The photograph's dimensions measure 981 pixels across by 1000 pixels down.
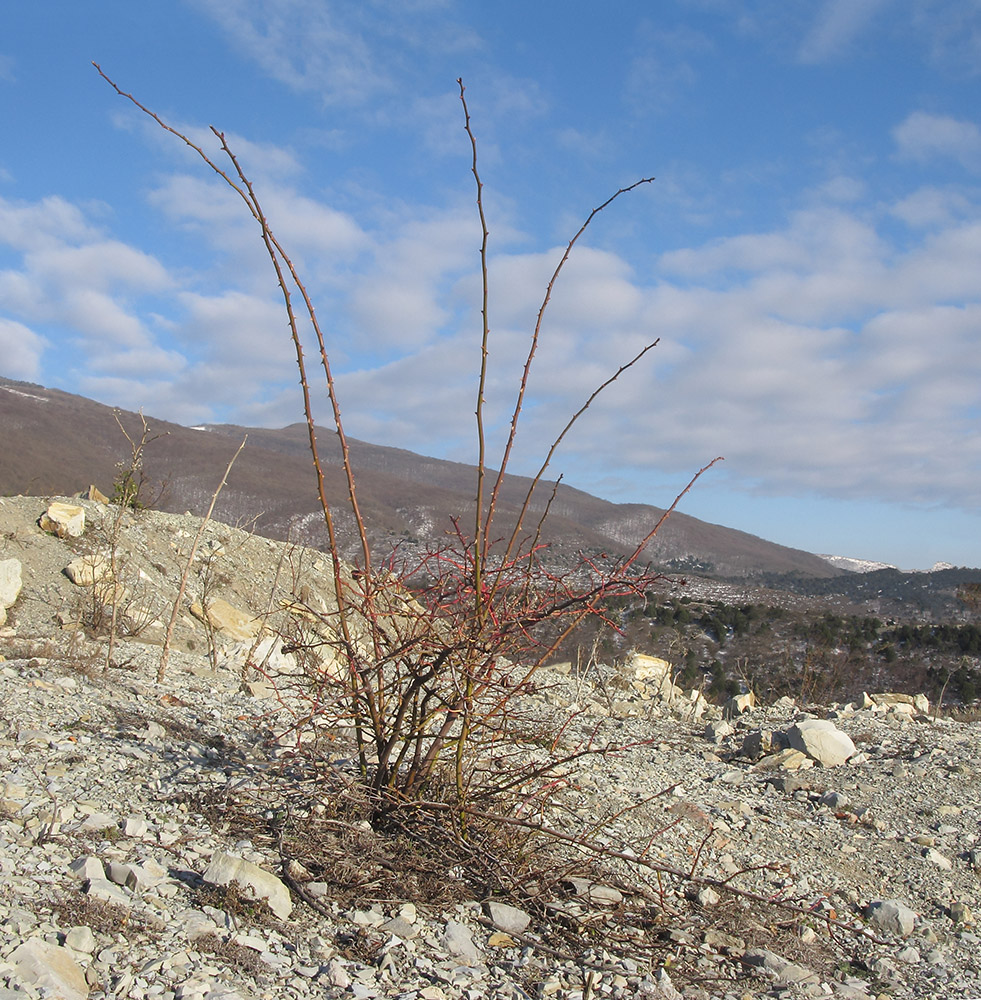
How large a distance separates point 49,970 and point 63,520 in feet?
37.0

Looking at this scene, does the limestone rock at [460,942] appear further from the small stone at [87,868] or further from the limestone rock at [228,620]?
the limestone rock at [228,620]

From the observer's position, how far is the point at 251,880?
8.28 feet

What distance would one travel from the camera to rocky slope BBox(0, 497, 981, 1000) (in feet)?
7.27

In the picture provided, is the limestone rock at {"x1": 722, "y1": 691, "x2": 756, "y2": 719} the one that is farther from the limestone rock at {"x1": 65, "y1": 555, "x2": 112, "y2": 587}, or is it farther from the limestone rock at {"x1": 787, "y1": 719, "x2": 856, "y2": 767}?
the limestone rock at {"x1": 65, "y1": 555, "x2": 112, "y2": 587}

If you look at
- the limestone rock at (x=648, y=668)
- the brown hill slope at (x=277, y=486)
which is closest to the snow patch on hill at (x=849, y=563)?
the brown hill slope at (x=277, y=486)

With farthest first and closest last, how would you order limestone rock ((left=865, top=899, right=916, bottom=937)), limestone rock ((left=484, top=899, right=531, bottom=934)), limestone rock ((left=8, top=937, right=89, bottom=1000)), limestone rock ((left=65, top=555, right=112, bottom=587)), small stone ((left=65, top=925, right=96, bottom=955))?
limestone rock ((left=65, top=555, right=112, bottom=587)), limestone rock ((left=865, top=899, right=916, bottom=937)), limestone rock ((left=484, top=899, right=531, bottom=934)), small stone ((left=65, top=925, right=96, bottom=955)), limestone rock ((left=8, top=937, right=89, bottom=1000))

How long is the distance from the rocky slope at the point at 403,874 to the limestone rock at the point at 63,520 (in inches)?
241

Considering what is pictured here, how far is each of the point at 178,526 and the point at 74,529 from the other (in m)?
2.20

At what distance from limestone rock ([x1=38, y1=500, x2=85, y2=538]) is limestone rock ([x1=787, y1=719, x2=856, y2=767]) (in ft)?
34.0

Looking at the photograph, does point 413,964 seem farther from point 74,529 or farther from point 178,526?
point 178,526

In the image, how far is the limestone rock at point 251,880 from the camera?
2.49m

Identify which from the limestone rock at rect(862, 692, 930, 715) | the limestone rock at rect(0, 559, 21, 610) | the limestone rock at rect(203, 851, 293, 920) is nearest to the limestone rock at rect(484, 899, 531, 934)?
the limestone rock at rect(203, 851, 293, 920)

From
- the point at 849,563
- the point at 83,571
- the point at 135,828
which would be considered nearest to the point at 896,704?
the point at 135,828

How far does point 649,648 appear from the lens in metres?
22.6
